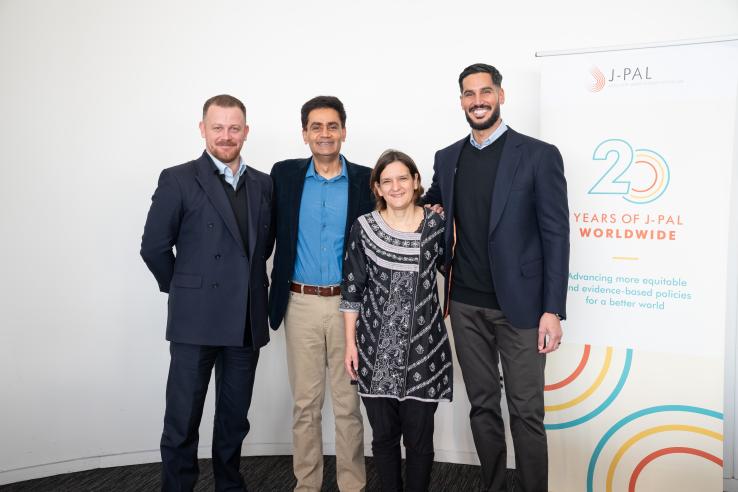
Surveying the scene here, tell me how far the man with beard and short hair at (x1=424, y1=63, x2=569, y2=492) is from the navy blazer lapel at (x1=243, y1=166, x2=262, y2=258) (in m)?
0.77

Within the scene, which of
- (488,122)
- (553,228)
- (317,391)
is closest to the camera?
(553,228)

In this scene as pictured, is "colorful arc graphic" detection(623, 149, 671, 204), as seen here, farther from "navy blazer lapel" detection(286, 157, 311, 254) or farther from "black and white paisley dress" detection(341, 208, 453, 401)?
"navy blazer lapel" detection(286, 157, 311, 254)

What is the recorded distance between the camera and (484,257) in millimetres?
2137

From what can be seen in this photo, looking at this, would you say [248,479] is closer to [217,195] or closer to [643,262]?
[217,195]

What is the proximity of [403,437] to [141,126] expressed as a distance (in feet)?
7.06

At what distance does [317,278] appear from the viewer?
7.69 feet

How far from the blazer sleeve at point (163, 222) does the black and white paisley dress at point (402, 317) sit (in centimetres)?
75

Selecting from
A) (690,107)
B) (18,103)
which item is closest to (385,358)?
(690,107)

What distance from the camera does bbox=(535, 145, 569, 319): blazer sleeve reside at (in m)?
2.04

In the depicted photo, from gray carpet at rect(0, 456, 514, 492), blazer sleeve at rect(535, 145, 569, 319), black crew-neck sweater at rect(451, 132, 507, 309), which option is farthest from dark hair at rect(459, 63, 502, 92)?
gray carpet at rect(0, 456, 514, 492)

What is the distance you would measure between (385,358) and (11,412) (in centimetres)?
212

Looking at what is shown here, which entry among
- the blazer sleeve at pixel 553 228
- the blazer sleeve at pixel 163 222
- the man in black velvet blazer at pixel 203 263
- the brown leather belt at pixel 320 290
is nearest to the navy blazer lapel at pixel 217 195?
the man in black velvet blazer at pixel 203 263

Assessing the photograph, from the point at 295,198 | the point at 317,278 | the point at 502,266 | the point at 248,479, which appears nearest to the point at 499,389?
the point at 502,266

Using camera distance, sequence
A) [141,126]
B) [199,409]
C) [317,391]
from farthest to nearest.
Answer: [141,126] < [317,391] < [199,409]
